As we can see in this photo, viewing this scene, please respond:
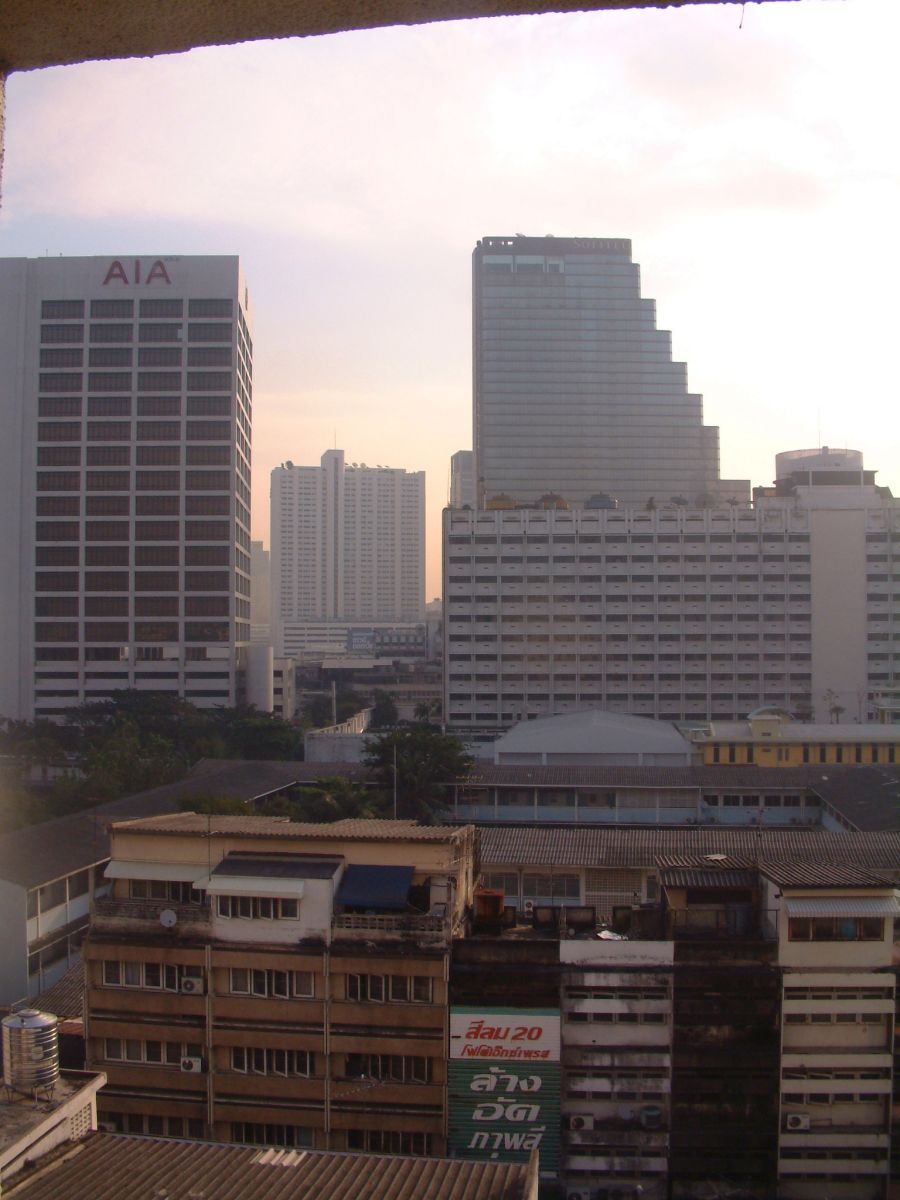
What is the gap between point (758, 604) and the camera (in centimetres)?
3766

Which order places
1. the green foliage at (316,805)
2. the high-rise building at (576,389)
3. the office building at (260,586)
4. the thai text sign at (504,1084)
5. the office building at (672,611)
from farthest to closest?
the office building at (260,586)
the high-rise building at (576,389)
the office building at (672,611)
the green foliage at (316,805)
the thai text sign at (504,1084)

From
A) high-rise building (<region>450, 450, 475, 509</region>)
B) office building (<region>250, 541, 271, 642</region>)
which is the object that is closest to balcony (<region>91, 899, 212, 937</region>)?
high-rise building (<region>450, 450, 475, 509</region>)

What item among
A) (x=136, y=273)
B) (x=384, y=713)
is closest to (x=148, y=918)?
(x=384, y=713)

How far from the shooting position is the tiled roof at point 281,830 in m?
10.3

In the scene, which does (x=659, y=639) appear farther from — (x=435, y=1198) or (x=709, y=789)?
(x=435, y=1198)

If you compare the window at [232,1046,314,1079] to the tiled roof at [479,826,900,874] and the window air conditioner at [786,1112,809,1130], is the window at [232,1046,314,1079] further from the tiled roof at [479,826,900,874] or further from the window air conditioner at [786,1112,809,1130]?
the tiled roof at [479,826,900,874]

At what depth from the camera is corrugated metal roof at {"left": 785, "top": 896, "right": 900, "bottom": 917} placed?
942 cm

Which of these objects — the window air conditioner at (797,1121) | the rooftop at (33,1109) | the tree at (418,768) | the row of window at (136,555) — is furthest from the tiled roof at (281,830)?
the row of window at (136,555)

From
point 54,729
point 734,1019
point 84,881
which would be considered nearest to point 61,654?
point 54,729

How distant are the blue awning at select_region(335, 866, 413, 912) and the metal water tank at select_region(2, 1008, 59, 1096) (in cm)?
324

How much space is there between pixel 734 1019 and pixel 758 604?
29.5m

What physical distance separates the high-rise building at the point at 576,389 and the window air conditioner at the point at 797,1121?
5277cm

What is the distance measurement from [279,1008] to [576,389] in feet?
184

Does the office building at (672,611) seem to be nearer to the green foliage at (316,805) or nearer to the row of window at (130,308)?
the row of window at (130,308)
